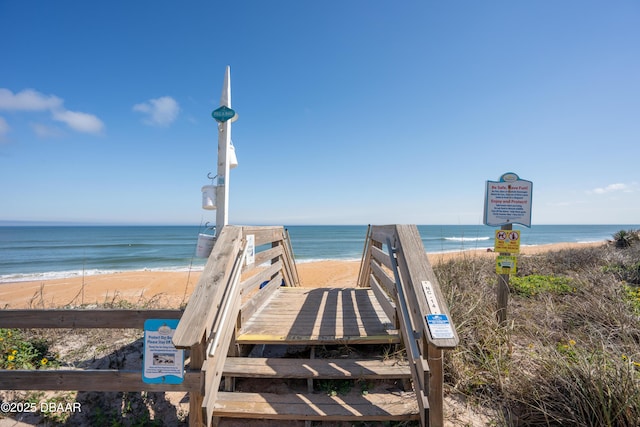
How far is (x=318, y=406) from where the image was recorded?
92.8 inches

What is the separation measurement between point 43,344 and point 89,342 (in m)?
0.47

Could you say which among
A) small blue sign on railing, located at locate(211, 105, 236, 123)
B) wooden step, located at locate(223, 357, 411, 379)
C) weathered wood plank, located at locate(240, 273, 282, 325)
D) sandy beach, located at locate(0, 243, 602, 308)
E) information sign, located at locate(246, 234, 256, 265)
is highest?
small blue sign on railing, located at locate(211, 105, 236, 123)

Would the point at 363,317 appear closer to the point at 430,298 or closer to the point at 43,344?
the point at 430,298

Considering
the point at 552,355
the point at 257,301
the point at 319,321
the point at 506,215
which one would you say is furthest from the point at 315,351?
the point at 506,215

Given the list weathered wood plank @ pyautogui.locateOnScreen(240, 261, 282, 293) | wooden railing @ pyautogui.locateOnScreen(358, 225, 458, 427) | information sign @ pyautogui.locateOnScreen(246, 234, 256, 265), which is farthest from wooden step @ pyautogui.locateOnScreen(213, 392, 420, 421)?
information sign @ pyautogui.locateOnScreen(246, 234, 256, 265)

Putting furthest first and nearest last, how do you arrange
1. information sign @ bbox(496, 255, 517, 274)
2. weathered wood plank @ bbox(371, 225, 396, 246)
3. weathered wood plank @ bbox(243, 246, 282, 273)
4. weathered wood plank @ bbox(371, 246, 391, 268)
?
weathered wood plank @ bbox(243, 246, 282, 273)
information sign @ bbox(496, 255, 517, 274)
weathered wood plank @ bbox(371, 246, 391, 268)
weathered wood plank @ bbox(371, 225, 396, 246)

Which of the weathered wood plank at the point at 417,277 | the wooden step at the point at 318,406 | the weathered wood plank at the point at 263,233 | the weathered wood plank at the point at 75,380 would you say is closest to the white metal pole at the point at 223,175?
the weathered wood plank at the point at 263,233

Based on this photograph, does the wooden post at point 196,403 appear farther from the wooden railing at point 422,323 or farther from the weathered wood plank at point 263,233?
the wooden railing at point 422,323

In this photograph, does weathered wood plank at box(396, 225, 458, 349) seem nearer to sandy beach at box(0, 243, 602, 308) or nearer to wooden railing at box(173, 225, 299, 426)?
wooden railing at box(173, 225, 299, 426)

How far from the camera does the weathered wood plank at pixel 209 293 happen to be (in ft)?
6.44

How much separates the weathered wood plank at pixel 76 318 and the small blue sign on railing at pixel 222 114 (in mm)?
2518

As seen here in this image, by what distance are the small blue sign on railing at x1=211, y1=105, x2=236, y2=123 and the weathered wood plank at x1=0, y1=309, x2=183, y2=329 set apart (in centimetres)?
252

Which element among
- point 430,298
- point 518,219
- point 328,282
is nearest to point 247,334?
point 430,298

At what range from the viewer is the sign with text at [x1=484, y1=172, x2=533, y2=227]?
3.53 m
